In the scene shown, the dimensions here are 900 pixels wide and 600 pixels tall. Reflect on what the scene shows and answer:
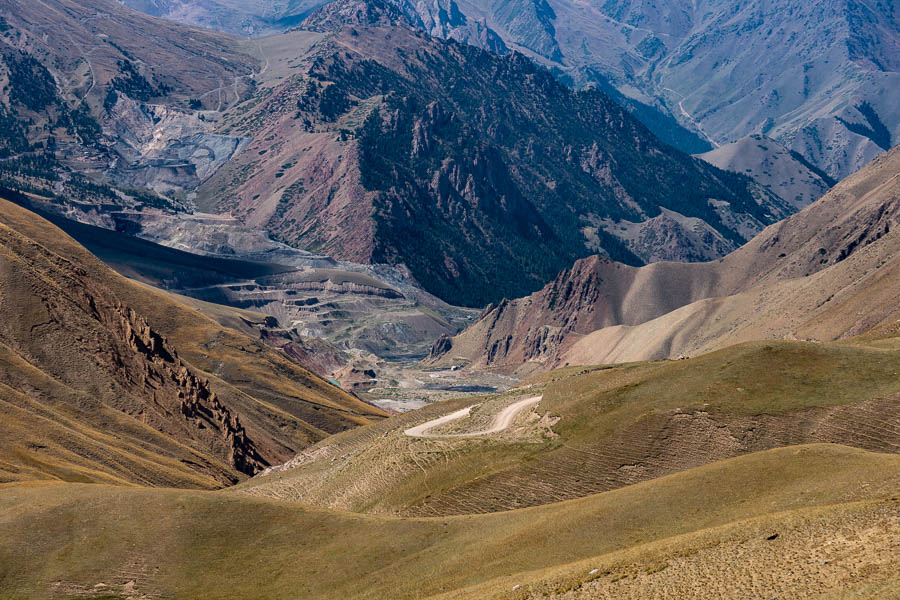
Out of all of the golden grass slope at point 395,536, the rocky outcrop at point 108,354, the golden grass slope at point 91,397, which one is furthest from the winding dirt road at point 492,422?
the rocky outcrop at point 108,354

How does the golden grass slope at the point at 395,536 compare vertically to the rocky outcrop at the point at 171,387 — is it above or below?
above

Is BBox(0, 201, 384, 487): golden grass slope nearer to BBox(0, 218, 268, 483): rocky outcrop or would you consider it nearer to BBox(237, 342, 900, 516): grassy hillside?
BBox(0, 218, 268, 483): rocky outcrop

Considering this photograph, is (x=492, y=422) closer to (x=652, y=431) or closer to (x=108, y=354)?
(x=652, y=431)

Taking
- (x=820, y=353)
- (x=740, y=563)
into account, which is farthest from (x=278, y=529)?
(x=820, y=353)

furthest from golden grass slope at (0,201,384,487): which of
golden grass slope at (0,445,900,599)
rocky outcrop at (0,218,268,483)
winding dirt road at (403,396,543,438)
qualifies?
winding dirt road at (403,396,543,438)

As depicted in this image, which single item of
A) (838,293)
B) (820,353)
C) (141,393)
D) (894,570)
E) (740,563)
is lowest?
(838,293)

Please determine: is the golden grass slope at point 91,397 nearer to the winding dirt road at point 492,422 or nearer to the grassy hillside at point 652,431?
the grassy hillside at point 652,431

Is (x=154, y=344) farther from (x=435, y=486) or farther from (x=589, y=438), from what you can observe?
(x=589, y=438)

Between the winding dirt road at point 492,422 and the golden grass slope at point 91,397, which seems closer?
the golden grass slope at point 91,397
